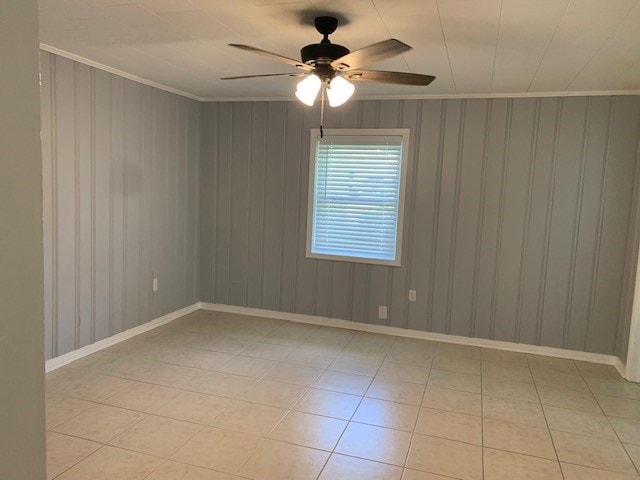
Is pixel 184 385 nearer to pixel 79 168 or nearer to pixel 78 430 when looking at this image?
pixel 78 430

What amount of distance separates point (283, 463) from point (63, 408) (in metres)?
1.49

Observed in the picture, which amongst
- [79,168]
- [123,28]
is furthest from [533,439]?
[79,168]

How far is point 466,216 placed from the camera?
4.31m

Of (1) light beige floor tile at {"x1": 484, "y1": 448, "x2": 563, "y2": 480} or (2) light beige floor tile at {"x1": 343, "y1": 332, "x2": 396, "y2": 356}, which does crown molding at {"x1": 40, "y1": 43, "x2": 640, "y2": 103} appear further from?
(1) light beige floor tile at {"x1": 484, "y1": 448, "x2": 563, "y2": 480}

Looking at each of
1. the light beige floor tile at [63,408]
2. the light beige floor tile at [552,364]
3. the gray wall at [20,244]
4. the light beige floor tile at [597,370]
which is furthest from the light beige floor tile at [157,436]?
the light beige floor tile at [597,370]

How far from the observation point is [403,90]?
4.15 meters

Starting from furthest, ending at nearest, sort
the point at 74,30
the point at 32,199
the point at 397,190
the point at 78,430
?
the point at 397,190 < the point at 74,30 < the point at 78,430 < the point at 32,199

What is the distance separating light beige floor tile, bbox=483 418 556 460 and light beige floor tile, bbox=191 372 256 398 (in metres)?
1.60

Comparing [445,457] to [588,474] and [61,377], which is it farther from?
[61,377]

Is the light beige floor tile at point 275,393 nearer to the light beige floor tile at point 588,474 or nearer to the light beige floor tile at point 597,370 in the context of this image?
the light beige floor tile at point 588,474

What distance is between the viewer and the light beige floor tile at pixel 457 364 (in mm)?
3783

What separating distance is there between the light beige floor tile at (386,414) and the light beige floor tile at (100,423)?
138cm

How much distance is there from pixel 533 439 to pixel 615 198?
2274 millimetres

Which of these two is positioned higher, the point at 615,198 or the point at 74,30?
the point at 74,30
